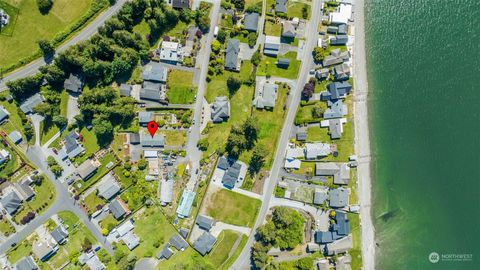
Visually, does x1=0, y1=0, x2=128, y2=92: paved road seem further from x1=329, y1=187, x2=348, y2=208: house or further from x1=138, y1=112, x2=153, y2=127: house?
x1=329, y1=187, x2=348, y2=208: house

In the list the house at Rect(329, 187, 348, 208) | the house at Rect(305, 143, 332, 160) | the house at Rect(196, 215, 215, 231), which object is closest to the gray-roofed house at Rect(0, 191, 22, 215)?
the house at Rect(196, 215, 215, 231)

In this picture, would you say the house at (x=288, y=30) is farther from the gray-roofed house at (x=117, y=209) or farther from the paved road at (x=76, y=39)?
the gray-roofed house at (x=117, y=209)

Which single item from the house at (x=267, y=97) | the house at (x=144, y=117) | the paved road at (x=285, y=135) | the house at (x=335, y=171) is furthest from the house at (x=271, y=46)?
the house at (x=144, y=117)

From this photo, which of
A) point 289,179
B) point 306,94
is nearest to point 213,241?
point 289,179

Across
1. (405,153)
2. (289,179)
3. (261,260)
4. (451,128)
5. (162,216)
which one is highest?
(451,128)

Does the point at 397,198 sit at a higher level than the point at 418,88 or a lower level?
lower

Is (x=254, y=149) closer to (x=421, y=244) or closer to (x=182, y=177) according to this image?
(x=182, y=177)

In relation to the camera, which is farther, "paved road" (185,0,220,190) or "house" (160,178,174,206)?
"house" (160,178,174,206)
